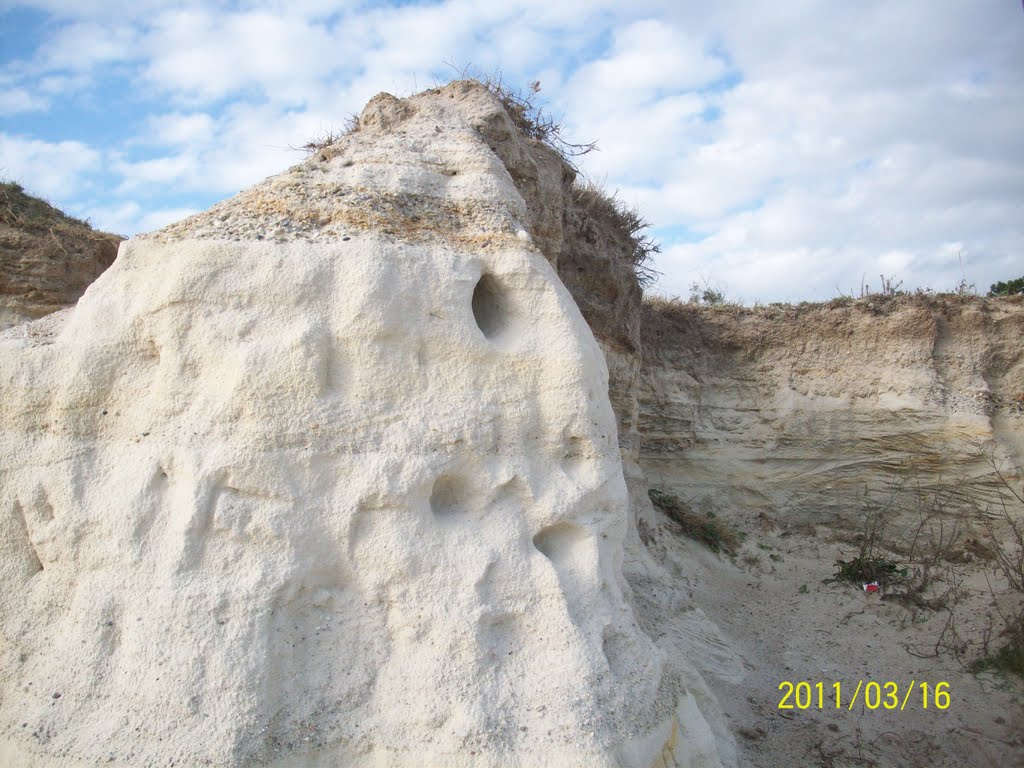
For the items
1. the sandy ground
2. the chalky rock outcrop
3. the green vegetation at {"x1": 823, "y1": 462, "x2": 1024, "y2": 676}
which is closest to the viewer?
the chalky rock outcrop

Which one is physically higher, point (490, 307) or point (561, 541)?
point (490, 307)

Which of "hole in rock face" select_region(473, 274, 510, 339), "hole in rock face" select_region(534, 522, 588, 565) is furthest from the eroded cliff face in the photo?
"hole in rock face" select_region(534, 522, 588, 565)


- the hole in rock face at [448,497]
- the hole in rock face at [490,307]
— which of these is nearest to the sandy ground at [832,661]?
the hole in rock face at [448,497]

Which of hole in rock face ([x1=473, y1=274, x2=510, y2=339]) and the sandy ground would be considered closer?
hole in rock face ([x1=473, y1=274, x2=510, y2=339])

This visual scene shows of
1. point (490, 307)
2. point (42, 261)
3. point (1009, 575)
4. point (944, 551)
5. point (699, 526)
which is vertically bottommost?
point (944, 551)

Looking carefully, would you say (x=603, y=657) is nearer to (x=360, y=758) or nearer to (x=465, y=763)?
(x=465, y=763)

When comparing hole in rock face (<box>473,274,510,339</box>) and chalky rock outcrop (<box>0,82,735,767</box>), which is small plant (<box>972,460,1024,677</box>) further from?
hole in rock face (<box>473,274,510,339</box>)

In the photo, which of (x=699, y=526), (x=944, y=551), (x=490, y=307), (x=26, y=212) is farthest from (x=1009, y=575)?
(x=26, y=212)

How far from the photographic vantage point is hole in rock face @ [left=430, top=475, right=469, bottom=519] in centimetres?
317

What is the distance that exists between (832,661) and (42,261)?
6965 millimetres

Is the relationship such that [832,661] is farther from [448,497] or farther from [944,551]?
[448,497]

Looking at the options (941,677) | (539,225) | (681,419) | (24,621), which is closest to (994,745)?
(941,677)

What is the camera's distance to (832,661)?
19.6 ft

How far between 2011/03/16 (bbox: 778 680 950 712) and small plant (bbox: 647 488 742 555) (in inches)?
77.5
